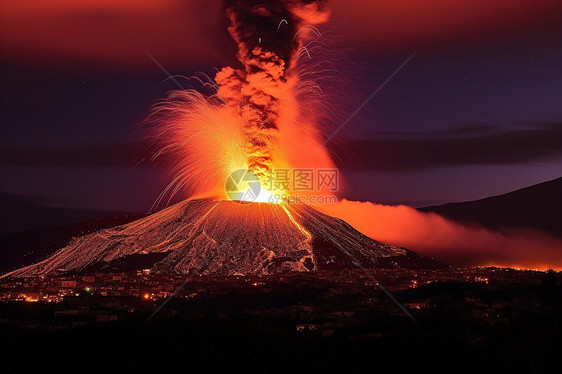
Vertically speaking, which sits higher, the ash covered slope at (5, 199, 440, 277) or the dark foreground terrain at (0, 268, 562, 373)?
the ash covered slope at (5, 199, 440, 277)

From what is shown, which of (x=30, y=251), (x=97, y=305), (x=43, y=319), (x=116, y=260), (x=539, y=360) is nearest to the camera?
(x=539, y=360)

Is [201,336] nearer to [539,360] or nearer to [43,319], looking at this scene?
[43,319]

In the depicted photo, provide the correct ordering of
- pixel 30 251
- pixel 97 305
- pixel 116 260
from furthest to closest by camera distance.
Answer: pixel 30 251
pixel 116 260
pixel 97 305

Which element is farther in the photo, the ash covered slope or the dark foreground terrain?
the ash covered slope

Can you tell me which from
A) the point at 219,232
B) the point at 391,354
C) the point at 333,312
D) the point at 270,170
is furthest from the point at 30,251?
the point at 391,354

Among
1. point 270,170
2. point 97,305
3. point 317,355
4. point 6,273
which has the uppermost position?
point 270,170
